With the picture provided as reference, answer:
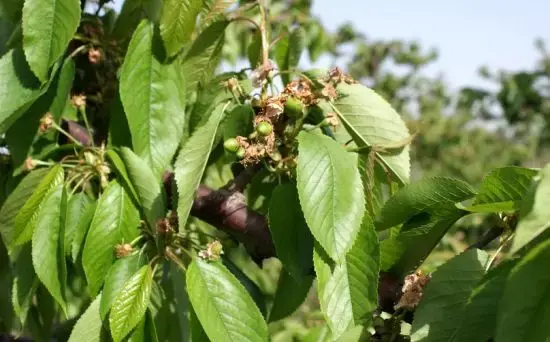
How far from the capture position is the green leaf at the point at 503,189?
29.1 inches

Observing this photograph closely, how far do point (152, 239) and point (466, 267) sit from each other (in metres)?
0.51

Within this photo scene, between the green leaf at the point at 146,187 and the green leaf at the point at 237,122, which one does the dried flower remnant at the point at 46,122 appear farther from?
the green leaf at the point at 237,122

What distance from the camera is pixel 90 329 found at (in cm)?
101

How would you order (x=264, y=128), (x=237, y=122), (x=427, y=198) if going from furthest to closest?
1. (x=237, y=122)
2. (x=264, y=128)
3. (x=427, y=198)

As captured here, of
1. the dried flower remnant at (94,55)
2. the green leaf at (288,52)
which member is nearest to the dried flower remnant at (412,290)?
the green leaf at (288,52)

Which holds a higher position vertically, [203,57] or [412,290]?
[203,57]

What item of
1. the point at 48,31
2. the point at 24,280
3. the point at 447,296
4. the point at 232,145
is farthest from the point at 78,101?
the point at 447,296

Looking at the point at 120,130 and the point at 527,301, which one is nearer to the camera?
the point at 527,301

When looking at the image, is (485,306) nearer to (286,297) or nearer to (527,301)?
(527,301)

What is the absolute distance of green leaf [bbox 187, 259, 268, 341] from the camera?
901mm

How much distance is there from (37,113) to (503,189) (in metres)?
0.81

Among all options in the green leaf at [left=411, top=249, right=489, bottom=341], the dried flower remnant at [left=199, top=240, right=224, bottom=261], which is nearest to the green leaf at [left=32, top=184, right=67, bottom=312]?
the dried flower remnant at [left=199, top=240, right=224, bottom=261]

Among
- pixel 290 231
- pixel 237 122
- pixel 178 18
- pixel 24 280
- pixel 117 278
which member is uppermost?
pixel 178 18

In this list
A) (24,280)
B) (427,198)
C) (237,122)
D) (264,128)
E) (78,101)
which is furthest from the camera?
(78,101)
